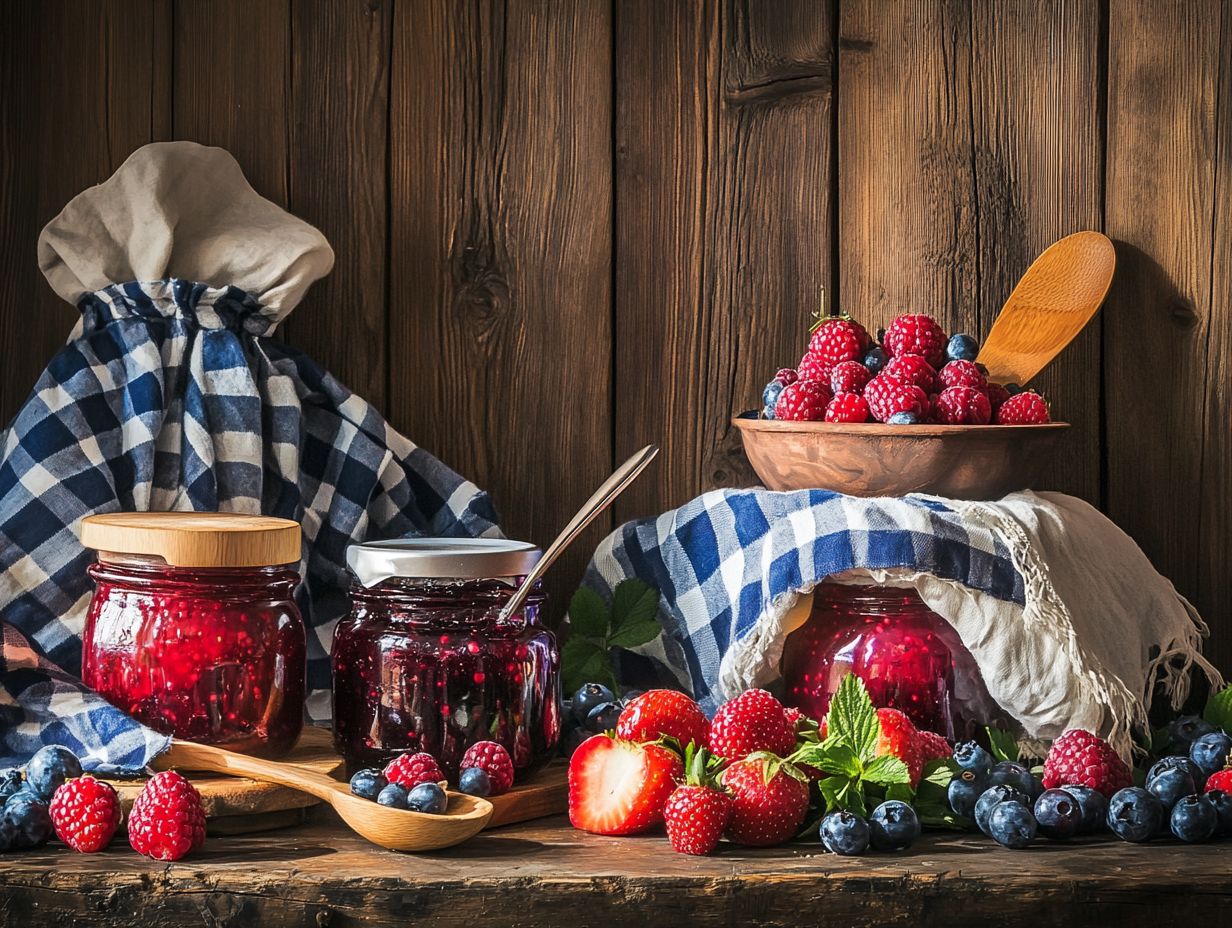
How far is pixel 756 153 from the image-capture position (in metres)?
1.50

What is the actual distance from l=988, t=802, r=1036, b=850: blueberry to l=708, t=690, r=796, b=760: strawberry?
159 mm

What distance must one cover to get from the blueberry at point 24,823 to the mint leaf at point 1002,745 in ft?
2.44

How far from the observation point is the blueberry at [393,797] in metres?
0.96

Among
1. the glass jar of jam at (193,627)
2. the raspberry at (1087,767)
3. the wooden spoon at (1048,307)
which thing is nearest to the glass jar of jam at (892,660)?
the raspberry at (1087,767)

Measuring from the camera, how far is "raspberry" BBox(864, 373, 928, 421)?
1191 mm

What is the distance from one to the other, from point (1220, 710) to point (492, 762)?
0.68 meters

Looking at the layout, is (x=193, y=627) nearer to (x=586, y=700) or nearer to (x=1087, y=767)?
(x=586, y=700)

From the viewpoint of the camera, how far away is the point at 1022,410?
1223mm

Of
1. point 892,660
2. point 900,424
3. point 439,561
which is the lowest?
point 892,660

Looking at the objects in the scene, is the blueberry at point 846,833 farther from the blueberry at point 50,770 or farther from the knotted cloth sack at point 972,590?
the blueberry at point 50,770

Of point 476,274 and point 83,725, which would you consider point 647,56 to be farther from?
point 83,725

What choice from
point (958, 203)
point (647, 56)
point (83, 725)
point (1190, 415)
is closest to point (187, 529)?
point (83, 725)

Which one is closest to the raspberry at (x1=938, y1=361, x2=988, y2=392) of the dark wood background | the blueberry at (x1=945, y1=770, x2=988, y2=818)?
the dark wood background

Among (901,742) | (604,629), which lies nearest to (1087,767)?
(901,742)
